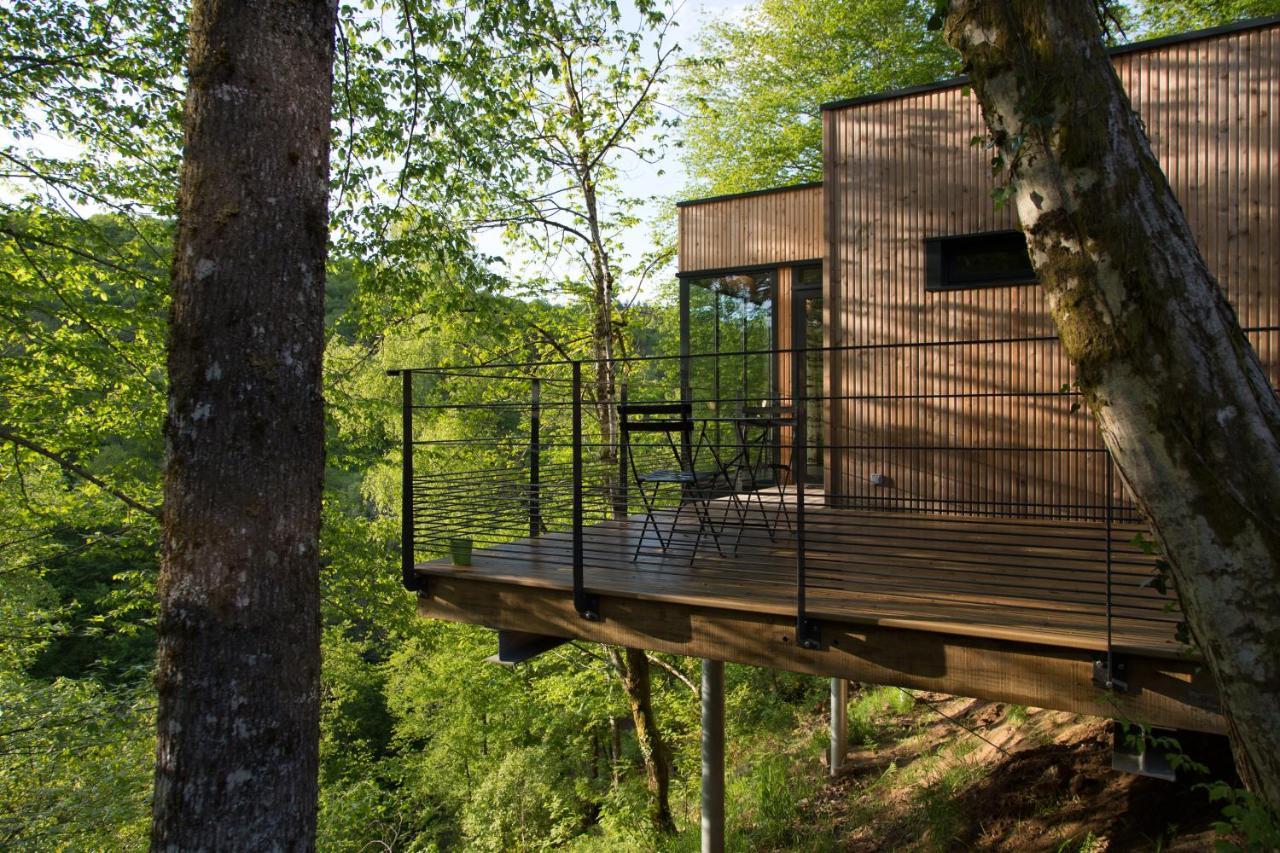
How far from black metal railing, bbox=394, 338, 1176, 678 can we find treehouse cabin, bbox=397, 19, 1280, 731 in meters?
0.03

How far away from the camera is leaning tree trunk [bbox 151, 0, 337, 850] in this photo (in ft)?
6.81

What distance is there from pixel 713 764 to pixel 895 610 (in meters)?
2.51

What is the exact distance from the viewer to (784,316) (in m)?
8.23

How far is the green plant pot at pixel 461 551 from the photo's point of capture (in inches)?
193

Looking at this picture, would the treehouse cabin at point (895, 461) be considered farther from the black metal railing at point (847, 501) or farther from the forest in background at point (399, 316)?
the forest in background at point (399, 316)

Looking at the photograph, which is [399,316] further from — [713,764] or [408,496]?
[713,764]

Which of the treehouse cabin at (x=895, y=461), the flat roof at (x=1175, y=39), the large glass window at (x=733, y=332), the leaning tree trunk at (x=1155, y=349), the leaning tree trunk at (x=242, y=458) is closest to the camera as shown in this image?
the leaning tree trunk at (x=1155, y=349)

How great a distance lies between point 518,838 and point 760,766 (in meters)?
5.21

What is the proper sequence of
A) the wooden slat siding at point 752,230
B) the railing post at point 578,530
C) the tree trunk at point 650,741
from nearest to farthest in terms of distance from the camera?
1. the railing post at point 578,530
2. the wooden slat siding at point 752,230
3. the tree trunk at point 650,741

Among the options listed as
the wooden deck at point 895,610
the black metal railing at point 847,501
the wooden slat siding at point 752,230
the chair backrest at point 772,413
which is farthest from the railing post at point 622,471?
the wooden slat siding at point 752,230

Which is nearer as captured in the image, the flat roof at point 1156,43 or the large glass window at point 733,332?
the flat roof at point 1156,43

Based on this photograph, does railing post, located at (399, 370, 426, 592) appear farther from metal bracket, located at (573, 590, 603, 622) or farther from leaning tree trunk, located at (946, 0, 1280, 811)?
leaning tree trunk, located at (946, 0, 1280, 811)

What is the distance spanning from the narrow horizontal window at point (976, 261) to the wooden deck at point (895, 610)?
201 centimetres

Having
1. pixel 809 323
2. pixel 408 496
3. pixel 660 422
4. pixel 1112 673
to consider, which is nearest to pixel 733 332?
pixel 809 323
